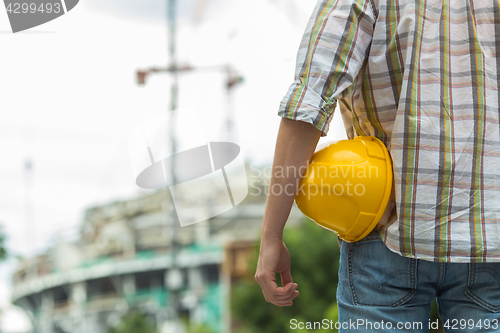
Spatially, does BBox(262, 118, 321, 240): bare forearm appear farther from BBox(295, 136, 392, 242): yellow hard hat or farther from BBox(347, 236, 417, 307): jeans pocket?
BBox(347, 236, 417, 307): jeans pocket

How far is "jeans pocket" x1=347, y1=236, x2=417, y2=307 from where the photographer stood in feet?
3.17

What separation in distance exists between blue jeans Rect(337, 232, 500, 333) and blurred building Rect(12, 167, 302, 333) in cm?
3452

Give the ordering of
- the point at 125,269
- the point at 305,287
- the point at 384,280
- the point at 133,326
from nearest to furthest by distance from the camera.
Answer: the point at 384,280
the point at 305,287
the point at 133,326
the point at 125,269

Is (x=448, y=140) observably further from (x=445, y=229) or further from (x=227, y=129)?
(x=227, y=129)

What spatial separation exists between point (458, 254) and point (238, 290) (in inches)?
612

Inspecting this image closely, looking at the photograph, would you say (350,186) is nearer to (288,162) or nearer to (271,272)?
(288,162)

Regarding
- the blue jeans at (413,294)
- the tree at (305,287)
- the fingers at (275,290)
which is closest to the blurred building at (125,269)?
→ the tree at (305,287)

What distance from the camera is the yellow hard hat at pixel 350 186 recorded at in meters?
0.98

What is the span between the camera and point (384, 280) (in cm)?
97

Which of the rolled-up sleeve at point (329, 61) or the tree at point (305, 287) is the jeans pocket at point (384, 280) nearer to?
the rolled-up sleeve at point (329, 61)

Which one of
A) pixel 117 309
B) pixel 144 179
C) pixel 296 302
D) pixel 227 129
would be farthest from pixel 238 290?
pixel 117 309

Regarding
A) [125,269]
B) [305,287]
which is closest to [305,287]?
[305,287]

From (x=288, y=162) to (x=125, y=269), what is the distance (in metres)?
41.5

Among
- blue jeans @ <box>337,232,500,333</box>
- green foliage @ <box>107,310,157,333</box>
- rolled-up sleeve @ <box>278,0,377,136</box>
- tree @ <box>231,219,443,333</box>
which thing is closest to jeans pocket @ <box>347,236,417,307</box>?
blue jeans @ <box>337,232,500,333</box>
